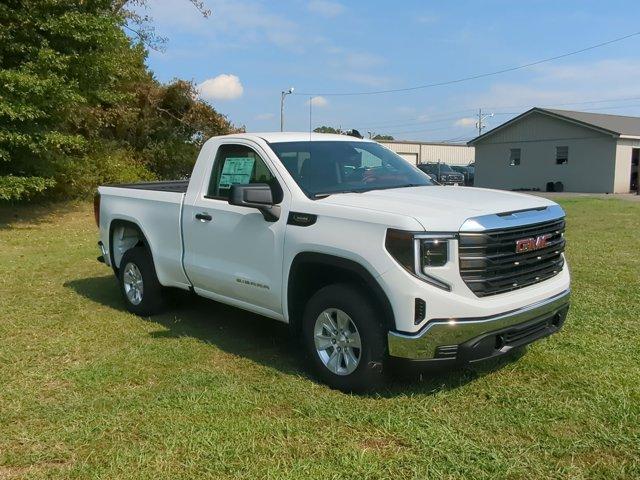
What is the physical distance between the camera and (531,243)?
169 inches

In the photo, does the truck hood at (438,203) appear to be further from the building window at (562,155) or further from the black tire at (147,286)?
the building window at (562,155)

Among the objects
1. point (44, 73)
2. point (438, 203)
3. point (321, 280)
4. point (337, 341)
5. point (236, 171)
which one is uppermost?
point (44, 73)

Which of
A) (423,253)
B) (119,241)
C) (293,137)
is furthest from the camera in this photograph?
(119,241)

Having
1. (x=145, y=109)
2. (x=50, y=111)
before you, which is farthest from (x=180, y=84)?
(x=50, y=111)

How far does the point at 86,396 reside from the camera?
4.37 metres

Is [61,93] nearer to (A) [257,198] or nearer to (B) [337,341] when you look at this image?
(A) [257,198]

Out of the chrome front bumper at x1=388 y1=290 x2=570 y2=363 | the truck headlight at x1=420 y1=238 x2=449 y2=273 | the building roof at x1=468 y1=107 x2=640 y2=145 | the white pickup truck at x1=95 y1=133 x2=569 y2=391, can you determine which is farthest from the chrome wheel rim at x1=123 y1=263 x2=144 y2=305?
the building roof at x1=468 y1=107 x2=640 y2=145

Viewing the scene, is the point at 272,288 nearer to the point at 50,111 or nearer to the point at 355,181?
the point at 355,181

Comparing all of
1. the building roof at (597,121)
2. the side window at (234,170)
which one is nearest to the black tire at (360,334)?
the side window at (234,170)

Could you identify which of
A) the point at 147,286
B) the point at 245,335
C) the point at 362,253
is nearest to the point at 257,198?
the point at 362,253

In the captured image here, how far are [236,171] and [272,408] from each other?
2.23 metres

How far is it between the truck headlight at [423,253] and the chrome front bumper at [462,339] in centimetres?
27

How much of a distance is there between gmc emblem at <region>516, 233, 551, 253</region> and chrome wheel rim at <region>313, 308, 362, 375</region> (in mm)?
1246

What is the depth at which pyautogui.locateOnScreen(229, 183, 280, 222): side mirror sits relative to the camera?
15.2ft
